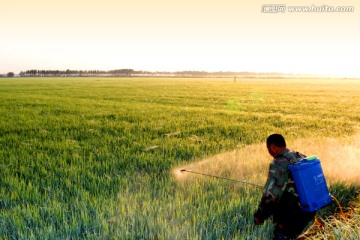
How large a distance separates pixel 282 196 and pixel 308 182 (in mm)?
381

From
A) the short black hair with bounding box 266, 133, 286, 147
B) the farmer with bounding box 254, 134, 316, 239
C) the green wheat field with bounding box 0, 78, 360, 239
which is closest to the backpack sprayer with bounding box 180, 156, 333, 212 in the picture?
the farmer with bounding box 254, 134, 316, 239

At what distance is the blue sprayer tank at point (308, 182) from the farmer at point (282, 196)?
0.15 metres

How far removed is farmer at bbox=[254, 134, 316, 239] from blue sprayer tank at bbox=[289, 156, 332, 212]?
0.49ft

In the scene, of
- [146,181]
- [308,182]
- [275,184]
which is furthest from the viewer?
[146,181]

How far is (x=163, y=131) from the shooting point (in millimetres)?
11375

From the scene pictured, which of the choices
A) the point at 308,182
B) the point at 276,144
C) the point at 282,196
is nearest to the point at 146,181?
the point at 282,196

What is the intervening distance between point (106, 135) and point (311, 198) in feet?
26.2

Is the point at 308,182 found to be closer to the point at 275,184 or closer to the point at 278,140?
the point at 275,184

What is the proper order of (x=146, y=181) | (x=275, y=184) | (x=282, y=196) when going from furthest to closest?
1. (x=146, y=181)
2. (x=282, y=196)
3. (x=275, y=184)

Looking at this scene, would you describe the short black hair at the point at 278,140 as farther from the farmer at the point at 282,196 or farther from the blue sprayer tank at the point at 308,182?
the blue sprayer tank at the point at 308,182

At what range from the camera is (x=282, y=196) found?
3607 millimetres

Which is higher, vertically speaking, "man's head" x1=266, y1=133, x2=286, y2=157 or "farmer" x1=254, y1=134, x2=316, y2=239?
"man's head" x1=266, y1=133, x2=286, y2=157

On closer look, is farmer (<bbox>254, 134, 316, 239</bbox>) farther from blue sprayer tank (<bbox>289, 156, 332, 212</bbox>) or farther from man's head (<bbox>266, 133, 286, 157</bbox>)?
blue sprayer tank (<bbox>289, 156, 332, 212</bbox>)

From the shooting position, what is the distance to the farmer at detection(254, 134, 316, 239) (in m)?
3.48
